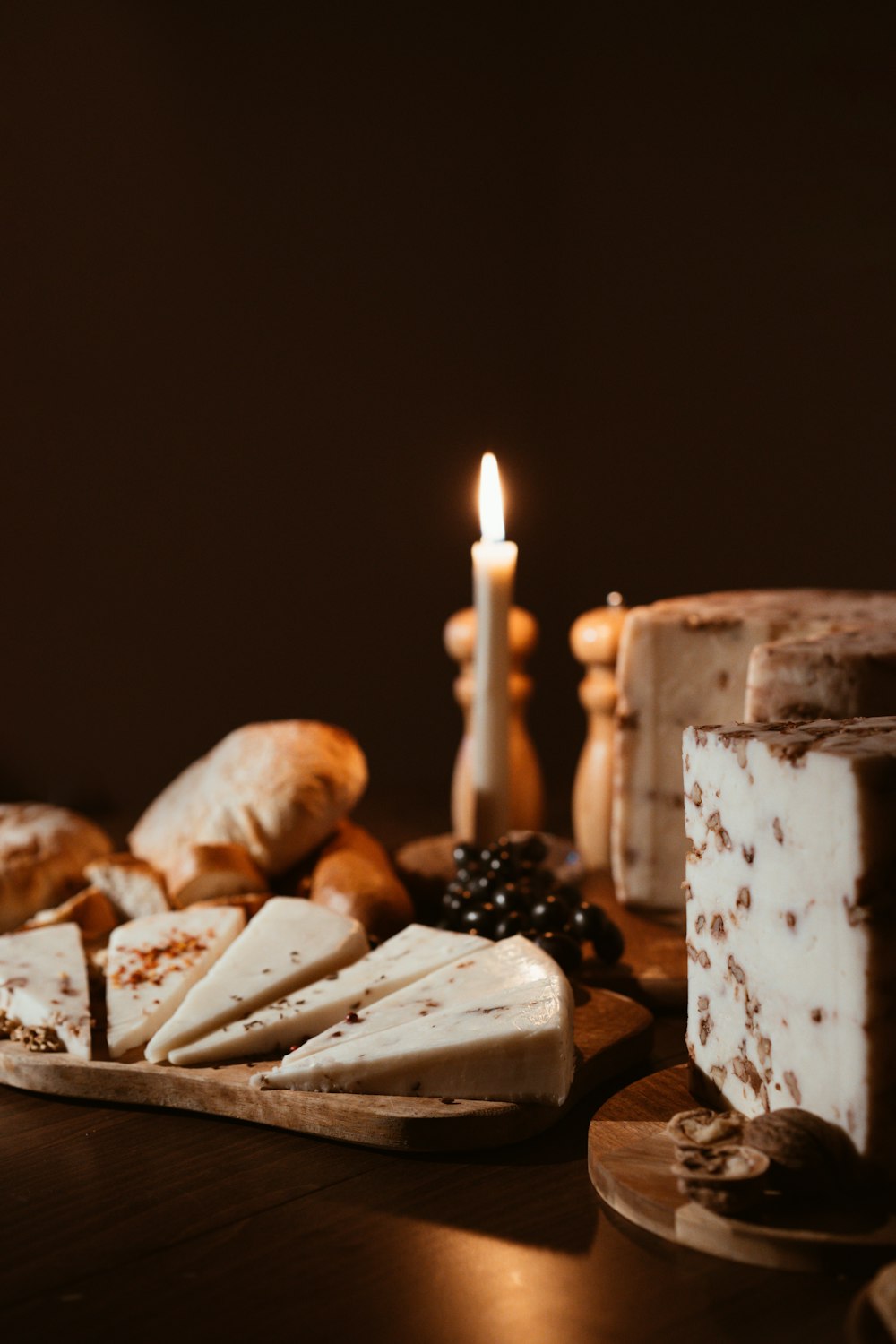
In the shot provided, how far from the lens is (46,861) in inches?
69.4

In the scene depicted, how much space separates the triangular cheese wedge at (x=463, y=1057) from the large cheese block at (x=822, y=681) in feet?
1.38

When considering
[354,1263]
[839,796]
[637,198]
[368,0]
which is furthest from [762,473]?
[354,1263]

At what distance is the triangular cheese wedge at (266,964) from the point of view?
131 cm

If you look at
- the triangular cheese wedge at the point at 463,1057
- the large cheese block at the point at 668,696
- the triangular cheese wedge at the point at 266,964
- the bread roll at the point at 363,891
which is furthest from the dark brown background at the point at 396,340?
the triangular cheese wedge at the point at 463,1057

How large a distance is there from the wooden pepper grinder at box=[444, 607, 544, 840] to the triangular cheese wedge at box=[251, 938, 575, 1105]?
2.71 ft

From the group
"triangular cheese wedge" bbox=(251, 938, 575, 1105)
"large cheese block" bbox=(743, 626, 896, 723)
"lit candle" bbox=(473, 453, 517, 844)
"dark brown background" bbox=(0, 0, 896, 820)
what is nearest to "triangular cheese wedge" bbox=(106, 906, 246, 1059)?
"triangular cheese wedge" bbox=(251, 938, 575, 1105)

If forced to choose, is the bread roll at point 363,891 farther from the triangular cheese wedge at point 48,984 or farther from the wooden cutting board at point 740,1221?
the wooden cutting board at point 740,1221

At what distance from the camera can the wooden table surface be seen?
0.93 meters

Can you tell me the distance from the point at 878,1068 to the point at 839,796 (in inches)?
8.1

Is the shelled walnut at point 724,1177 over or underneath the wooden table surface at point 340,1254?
over

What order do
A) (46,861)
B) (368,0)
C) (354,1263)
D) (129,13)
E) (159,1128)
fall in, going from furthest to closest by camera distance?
(368,0) → (129,13) → (46,861) → (159,1128) → (354,1263)

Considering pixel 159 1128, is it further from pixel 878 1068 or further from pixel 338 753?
pixel 338 753

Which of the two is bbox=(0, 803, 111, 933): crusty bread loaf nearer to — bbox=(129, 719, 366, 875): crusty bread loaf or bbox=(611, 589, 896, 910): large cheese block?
bbox=(129, 719, 366, 875): crusty bread loaf

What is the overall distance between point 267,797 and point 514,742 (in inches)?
17.7
